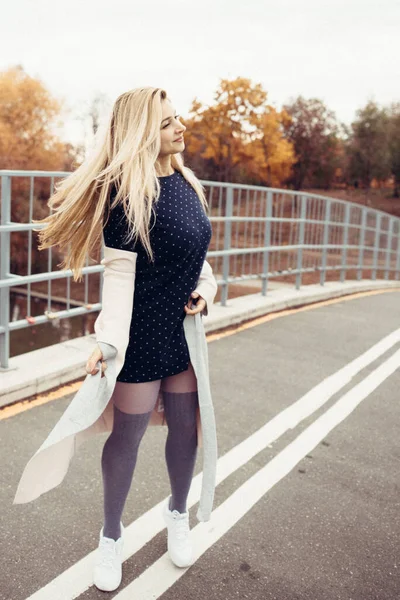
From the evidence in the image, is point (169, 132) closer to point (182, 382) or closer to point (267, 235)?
point (182, 382)

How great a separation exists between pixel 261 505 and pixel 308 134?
52445 millimetres

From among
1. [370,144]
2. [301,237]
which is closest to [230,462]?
[301,237]

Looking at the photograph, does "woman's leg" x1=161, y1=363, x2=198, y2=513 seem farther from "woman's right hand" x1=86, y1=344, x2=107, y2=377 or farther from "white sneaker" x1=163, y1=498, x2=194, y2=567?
"woman's right hand" x1=86, y1=344, x2=107, y2=377

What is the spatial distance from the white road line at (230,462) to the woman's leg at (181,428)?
297 mm

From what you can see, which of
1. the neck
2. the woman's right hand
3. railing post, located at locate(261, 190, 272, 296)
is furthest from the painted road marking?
the neck

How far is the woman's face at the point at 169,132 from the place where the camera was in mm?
2408

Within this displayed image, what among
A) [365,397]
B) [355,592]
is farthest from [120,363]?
[365,397]

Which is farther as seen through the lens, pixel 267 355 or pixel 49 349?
pixel 267 355

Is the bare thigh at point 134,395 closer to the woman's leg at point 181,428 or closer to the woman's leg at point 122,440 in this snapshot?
the woman's leg at point 122,440

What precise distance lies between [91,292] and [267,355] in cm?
190

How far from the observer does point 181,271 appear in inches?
96.7

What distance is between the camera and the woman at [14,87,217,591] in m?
2.33

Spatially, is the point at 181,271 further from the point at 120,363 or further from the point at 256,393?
the point at 256,393

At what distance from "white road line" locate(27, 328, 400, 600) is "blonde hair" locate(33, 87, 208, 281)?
49.9 inches
